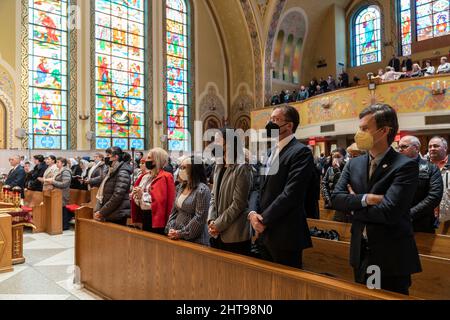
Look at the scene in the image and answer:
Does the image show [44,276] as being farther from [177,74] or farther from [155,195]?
[177,74]

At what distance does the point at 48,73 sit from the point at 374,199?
41.4ft

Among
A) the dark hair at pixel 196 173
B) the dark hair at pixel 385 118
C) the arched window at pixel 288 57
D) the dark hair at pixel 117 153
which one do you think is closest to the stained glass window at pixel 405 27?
the arched window at pixel 288 57

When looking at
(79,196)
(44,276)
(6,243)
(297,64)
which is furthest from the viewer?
(297,64)

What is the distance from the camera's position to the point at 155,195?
3445 mm

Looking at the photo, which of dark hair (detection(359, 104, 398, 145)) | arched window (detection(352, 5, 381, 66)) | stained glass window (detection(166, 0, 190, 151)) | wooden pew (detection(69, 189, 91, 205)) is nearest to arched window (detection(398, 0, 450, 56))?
arched window (detection(352, 5, 381, 66))

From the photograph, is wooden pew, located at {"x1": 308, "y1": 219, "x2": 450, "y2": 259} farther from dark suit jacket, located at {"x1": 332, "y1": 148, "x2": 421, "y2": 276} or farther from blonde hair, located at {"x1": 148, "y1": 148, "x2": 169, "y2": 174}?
blonde hair, located at {"x1": 148, "y1": 148, "x2": 169, "y2": 174}

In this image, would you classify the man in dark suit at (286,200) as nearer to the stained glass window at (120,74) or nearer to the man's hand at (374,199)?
the man's hand at (374,199)

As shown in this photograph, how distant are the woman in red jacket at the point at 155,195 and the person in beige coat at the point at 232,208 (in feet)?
2.71

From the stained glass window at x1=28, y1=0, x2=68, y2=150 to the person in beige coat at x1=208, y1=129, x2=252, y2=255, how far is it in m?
10.9

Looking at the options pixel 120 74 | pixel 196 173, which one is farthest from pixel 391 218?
pixel 120 74

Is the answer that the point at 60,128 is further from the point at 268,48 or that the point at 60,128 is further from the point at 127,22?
the point at 268,48

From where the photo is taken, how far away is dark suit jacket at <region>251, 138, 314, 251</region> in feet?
7.11

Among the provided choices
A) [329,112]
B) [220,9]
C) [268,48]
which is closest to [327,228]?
[329,112]

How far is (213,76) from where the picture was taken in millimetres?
16578
